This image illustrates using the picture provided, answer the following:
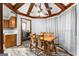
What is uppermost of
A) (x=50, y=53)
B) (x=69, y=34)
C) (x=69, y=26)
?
(x=69, y=26)

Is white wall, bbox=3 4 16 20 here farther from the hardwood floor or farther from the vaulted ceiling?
the hardwood floor

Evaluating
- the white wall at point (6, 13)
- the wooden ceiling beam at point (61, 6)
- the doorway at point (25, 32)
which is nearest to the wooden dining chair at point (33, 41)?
the doorway at point (25, 32)

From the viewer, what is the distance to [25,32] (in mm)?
1698

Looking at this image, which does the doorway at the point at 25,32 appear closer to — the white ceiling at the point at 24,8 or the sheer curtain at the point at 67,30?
the white ceiling at the point at 24,8

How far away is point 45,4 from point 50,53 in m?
0.66

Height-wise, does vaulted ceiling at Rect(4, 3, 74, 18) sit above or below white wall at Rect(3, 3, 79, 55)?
above

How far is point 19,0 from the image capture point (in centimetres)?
167

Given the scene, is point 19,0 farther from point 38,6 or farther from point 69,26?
point 69,26

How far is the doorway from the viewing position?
1.67 meters

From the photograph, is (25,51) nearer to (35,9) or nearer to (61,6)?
(35,9)

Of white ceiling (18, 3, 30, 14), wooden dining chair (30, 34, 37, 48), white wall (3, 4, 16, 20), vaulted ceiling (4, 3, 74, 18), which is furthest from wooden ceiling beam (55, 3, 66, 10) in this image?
white wall (3, 4, 16, 20)

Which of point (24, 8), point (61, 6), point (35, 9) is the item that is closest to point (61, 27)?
point (61, 6)

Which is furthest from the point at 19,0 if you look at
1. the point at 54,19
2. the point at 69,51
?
the point at 69,51

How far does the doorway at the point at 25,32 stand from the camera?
1673 mm
